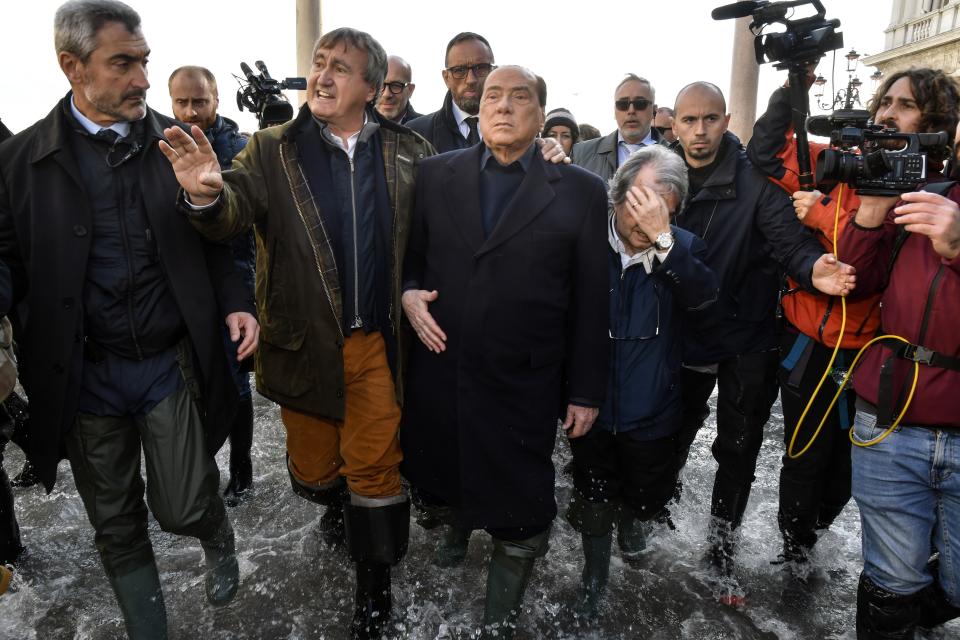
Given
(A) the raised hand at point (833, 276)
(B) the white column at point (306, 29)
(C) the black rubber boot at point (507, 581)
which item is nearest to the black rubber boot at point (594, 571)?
(C) the black rubber boot at point (507, 581)

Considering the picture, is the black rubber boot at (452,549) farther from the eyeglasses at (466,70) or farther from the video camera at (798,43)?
the eyeglasses at (466,70)

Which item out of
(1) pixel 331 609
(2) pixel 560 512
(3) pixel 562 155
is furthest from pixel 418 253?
(2) pixel 560 512

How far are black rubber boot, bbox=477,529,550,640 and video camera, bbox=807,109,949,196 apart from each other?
177 cm

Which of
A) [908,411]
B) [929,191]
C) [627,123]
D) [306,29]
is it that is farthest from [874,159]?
[306,29]

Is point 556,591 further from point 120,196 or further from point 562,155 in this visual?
point 120,196

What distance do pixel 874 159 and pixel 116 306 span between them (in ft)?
8.93

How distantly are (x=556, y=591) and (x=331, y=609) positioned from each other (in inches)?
42.0

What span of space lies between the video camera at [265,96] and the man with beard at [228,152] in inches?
11.0

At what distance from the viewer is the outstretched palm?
2.20 meters

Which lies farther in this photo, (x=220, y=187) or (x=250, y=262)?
(x=250, y=262)

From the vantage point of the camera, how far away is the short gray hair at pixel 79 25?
7.18ft

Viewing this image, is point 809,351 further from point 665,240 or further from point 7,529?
point 7,529

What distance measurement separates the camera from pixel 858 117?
2387mm

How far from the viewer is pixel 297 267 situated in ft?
8.52
